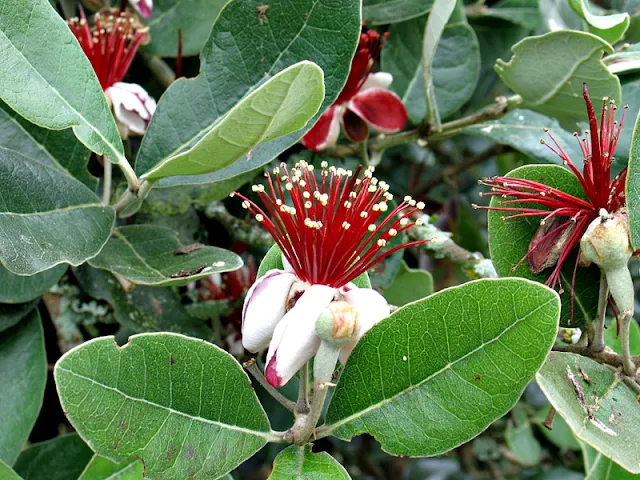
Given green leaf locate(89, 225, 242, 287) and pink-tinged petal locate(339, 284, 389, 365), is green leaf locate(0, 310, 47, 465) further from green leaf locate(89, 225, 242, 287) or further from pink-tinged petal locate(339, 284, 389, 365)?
pink-tinged petal locate(339, 284, 389, 365)

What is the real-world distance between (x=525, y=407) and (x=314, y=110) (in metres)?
1.37

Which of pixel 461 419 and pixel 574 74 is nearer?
pixel 461 419

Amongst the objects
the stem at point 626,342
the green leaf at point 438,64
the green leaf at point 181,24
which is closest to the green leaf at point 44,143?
the green leaf at point 181,24

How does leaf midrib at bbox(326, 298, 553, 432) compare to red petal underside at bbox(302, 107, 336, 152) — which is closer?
leaf midrib at bbox(326, 298, 553, 432)

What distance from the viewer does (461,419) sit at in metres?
0.71

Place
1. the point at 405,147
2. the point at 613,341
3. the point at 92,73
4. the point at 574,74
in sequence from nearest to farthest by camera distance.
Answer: the point at 92,73
the point at 574,74
the point at 613,341
the point at 405,147

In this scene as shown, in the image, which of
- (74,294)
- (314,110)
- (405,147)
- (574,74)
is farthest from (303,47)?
(405,147)

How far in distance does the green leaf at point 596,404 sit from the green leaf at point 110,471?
528 mm

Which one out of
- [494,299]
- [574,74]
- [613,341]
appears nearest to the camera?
[494,299]

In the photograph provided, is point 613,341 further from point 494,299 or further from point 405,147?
point 405,147

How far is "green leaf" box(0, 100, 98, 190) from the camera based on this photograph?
103 centimetres

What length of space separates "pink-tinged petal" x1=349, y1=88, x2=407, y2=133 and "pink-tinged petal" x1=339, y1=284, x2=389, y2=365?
1.82ft

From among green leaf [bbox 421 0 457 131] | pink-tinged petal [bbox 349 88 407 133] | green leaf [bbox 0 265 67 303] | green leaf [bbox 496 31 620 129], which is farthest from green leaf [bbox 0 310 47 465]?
green leaf [bbox 496 31 620 129]

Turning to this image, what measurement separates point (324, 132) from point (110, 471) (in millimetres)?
668
